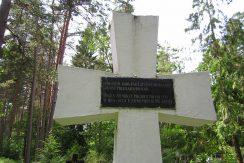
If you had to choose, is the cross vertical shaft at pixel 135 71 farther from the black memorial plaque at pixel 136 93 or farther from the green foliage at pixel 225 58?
the green foliage at pixel 225 58

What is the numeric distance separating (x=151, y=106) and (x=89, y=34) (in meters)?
9.63

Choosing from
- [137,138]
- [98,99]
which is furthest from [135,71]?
[137,138]

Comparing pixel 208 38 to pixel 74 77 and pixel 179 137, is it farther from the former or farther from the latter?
pixel 179 137

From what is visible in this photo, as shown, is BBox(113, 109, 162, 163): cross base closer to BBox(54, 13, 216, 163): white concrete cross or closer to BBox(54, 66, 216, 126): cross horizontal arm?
BBox(54, 13, 216, 163): white concrete cross

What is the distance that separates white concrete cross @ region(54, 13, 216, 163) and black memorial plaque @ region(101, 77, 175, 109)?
77 millimetres

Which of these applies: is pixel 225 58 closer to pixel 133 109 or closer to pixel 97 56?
pixel 133 109

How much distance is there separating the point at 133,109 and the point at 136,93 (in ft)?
0.81

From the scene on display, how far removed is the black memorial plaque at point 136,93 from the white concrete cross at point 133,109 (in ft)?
0.25

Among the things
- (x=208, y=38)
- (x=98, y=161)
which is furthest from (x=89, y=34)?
(x=98, y=161)

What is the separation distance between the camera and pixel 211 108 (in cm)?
512

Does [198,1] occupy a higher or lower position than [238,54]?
higher

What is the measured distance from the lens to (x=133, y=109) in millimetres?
4973

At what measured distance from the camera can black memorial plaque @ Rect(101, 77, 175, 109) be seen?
496 centimetres

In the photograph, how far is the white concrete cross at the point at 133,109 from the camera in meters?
4.79
